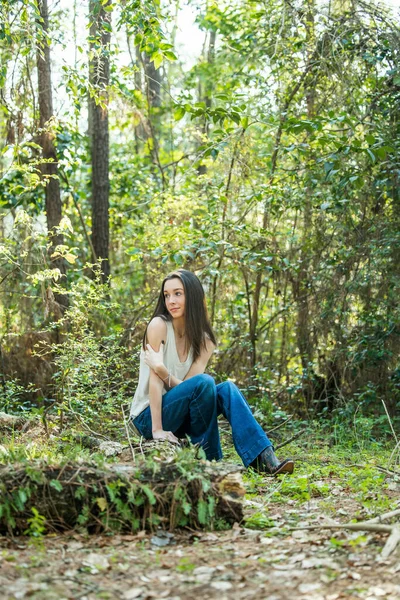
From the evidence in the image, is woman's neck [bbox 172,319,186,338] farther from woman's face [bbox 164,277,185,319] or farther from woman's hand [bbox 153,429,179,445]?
woman's hand [bbox 153,429,179,445]

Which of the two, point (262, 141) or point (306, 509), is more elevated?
point (262, 141)

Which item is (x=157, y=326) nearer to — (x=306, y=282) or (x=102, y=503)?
(x=102, y=503)

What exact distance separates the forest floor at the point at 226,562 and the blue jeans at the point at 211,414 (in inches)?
25.7

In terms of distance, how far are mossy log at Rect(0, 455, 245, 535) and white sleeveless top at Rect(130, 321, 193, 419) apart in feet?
4.58

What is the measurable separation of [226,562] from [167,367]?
206 cm

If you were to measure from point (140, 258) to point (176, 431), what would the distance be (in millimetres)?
3172

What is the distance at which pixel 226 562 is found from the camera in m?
2.97

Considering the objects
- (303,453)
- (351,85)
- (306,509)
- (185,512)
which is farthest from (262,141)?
(185,512)

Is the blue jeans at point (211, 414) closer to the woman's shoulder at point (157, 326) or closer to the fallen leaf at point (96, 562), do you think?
the woman's shoulder at point (157, 326)

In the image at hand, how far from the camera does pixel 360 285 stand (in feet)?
24.0

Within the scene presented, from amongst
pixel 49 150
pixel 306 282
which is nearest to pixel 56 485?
pixel 306 282

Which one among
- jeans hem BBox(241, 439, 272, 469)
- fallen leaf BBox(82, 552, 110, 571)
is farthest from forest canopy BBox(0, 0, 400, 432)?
fallen leaf BBox(82, 552, 110, 571)

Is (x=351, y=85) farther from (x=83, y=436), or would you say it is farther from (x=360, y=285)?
(x=83, y=436)

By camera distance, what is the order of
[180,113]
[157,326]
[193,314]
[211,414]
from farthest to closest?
[180,113] → [193,314] → [157,326] → [211,414]
